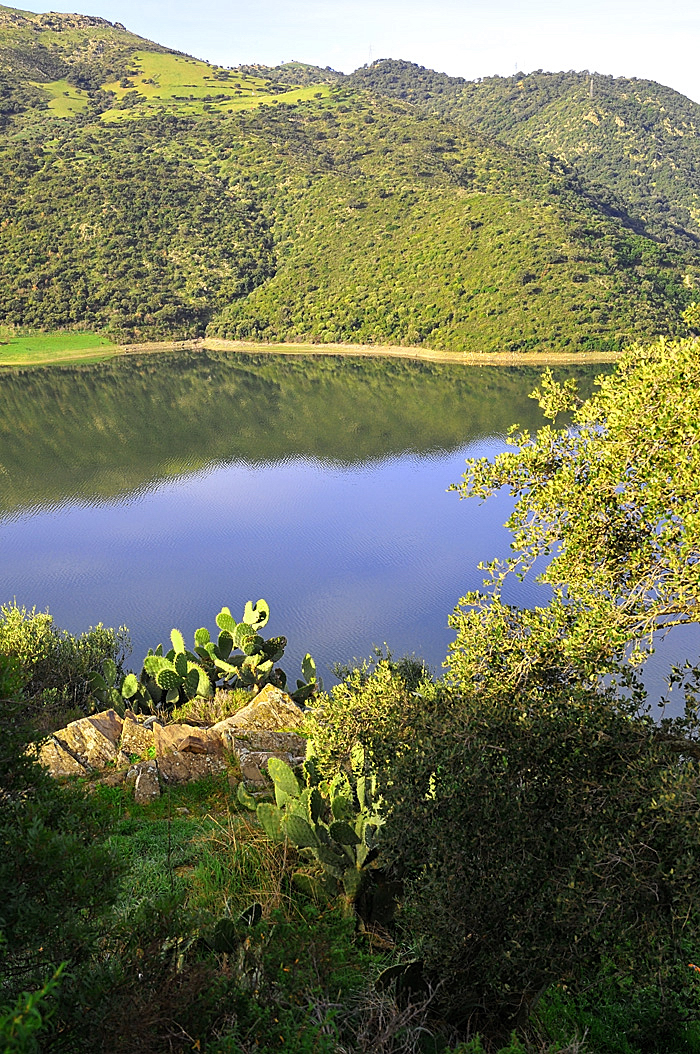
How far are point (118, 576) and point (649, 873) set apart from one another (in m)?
30.2

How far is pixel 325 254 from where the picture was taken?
11906 cm

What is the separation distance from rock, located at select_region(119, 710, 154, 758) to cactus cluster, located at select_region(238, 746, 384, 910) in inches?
181

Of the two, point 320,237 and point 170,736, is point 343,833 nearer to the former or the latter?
point 170,736

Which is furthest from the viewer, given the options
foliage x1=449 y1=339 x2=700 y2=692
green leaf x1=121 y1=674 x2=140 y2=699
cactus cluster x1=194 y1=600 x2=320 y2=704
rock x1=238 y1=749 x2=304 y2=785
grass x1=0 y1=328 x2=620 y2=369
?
grass x1=0 y1=328 x2=620 y2=369

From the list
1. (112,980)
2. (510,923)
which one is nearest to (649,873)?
(510,923)

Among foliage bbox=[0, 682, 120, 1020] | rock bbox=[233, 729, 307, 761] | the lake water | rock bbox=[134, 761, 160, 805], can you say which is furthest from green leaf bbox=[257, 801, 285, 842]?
the lake water

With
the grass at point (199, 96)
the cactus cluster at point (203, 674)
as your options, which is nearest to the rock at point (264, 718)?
the cactus cluster at point (203, 674)

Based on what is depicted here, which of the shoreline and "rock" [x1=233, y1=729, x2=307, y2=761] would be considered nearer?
"rock" [x1=233, y1=729, x2=307, y2=761]

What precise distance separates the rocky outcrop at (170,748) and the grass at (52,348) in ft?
301

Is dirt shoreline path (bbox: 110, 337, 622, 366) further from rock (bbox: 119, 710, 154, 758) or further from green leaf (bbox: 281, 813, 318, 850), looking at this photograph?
green leaf (bbox: 281, 813, 318, 850)

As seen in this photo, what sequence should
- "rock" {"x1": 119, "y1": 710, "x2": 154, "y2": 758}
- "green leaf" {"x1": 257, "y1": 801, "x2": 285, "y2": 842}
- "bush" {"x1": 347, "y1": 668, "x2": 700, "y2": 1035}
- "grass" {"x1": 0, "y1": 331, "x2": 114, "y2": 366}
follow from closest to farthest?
"bush" {"x1": 347, "y1": 668, "x2": 700, "y2": 1035}, "green leaf" {"x1": 257, "y1": 801, "x2": 285, "y2": 842}, "rock" {"x1": 119, "y1": 710, "x2": 154, "y2": 758}, "grass" {"x1": 0, "y1": 331, "x2": 114, "y2": 366}

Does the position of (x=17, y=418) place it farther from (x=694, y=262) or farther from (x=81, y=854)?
(x=694, y=262)

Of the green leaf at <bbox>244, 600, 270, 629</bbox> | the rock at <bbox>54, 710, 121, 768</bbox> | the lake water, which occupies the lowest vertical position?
the rock at <bbox>54, 710, 121, 768</bbox>

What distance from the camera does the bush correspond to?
20.3 feet
